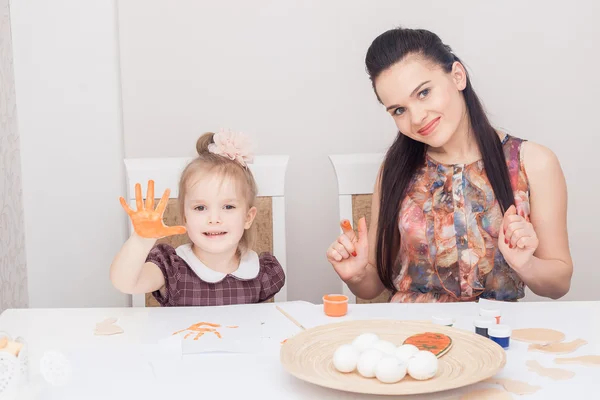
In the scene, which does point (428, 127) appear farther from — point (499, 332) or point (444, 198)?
point (499, 332)

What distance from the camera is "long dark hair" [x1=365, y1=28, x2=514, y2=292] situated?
5.19ft

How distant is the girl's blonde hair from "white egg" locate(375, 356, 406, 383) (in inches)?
29.5

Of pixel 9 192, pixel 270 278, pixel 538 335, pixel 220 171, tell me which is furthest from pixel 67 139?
pixel 538 335

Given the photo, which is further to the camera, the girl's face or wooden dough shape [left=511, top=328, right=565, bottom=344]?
the girl's face

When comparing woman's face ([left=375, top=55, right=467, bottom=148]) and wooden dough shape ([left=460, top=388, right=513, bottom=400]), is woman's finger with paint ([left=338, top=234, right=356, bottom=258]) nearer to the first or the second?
woman's face ([left=375, top=55, right=467, bottom=148])

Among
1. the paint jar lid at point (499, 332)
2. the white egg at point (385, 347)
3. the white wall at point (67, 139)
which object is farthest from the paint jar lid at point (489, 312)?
the white wall at point (67, 139)

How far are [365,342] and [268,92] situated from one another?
1276 mm

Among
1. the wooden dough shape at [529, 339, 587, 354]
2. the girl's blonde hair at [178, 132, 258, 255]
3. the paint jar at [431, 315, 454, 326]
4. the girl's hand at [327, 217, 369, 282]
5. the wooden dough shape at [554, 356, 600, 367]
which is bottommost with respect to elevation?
the wooden dough shape at [554, 356, 600, 367]

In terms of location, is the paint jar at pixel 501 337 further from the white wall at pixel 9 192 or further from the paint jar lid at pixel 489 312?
the white wall at pixel 9 192

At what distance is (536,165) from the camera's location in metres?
1.63

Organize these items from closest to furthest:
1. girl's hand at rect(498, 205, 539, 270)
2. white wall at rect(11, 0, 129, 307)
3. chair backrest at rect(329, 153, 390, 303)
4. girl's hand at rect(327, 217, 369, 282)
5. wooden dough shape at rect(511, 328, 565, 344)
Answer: wooden dough shape at rect(511, 328, 565, 344) → girl's hand at rect(498, 205, 539, 270) → girl's hand at rect(327, 217, 369, 282) → chair backrest at rect(329, 153, 390, 303) → white wall at rect(11, 0, 129, 307)

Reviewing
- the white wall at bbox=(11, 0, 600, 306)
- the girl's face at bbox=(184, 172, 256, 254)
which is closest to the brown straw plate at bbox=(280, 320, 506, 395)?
the girl's face at bbox=(184, 172, 256, 254)

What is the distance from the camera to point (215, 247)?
5.08 feet

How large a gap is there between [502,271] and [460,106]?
400 millimetres
